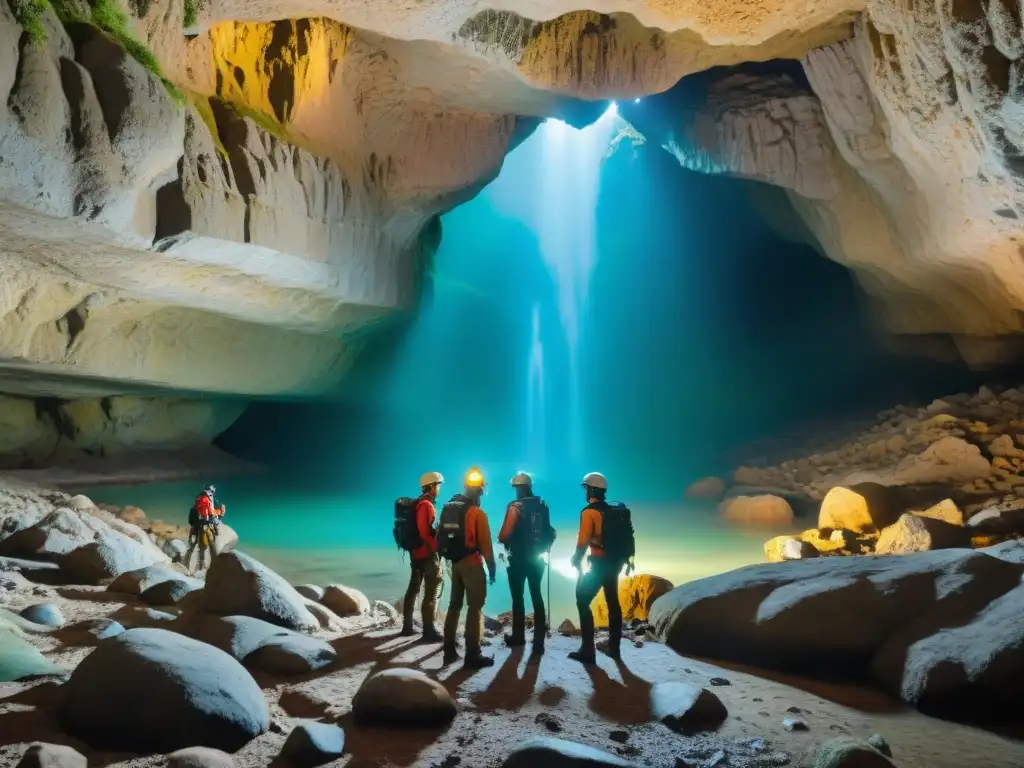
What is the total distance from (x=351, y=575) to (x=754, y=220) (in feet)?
65.9

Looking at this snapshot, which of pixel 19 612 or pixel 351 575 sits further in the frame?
pixel 351 575

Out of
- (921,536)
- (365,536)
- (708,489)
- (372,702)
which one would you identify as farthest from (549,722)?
(708,489)

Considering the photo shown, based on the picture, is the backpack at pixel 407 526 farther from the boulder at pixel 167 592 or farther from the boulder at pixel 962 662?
the boulder at pixel 962 662

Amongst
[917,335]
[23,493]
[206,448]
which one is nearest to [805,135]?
[917,335]

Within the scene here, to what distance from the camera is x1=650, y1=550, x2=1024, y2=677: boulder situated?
17.4ft

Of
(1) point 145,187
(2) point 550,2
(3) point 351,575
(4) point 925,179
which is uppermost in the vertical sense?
(2) point 550,2

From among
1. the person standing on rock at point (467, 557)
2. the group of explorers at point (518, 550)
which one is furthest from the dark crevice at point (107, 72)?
the person standing on rock at point (467, 557)

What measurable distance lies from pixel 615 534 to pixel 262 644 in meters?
2.78

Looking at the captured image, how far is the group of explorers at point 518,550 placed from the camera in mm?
5602

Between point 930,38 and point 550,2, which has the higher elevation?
point 550,2

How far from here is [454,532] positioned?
5.58 m

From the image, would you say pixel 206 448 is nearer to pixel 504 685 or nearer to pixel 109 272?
pixel 109 272

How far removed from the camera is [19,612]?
6.30 m

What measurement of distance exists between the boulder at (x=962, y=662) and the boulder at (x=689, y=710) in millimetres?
1315
